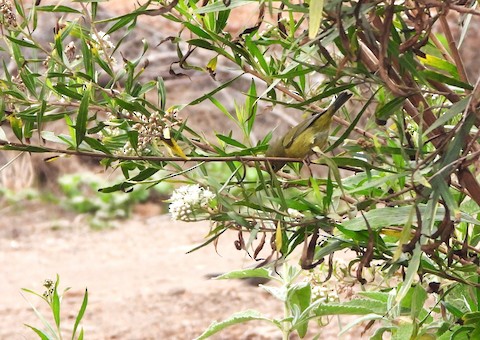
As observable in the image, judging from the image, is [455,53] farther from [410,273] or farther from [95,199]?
[95,199]

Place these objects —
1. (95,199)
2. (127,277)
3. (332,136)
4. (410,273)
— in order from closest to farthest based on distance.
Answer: (410,273) < (332,136) < (127,277) < (95,199)

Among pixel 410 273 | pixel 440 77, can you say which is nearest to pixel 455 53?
pixel 440 77

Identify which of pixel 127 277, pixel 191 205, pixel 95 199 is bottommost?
pixel 127 277

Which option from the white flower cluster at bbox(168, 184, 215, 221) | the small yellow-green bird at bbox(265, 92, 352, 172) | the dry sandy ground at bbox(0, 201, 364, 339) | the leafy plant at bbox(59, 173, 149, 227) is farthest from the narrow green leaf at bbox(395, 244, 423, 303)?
the leafy plant at bbox(59, 173, 149, 227)

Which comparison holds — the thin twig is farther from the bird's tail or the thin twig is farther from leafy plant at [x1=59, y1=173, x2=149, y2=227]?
leafy plant at [x1=59, y1=173, x2=149, y2=227]

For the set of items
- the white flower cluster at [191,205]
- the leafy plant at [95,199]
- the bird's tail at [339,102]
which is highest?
the leafy plant at [95,199]

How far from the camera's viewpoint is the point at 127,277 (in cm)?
412

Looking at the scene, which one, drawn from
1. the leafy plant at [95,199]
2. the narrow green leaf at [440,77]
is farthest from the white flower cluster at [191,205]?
the leafy plant at [95,199]

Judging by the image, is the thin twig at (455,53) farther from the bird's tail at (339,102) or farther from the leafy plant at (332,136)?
the bird's tail at (339,102)

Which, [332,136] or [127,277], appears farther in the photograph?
[127,277]

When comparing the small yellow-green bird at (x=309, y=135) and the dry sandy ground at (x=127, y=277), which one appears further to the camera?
the dry sandy ground at (x=127, y=277)

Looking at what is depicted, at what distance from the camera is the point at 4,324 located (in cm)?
308

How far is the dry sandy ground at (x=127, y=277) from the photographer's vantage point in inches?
117

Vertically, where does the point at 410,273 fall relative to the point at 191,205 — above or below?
below
